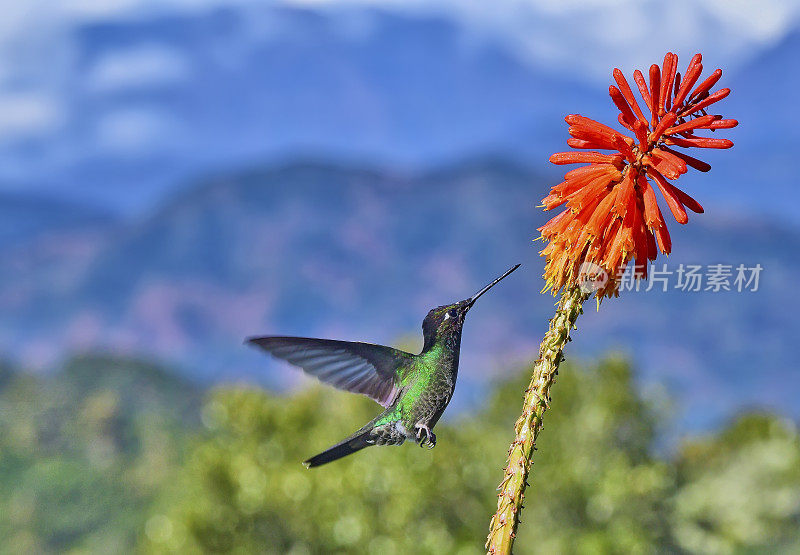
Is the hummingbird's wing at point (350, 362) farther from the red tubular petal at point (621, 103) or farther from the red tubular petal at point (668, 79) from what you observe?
the red tubular petal at point (668, 79)

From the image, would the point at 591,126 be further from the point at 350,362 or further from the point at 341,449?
the point at 341,449

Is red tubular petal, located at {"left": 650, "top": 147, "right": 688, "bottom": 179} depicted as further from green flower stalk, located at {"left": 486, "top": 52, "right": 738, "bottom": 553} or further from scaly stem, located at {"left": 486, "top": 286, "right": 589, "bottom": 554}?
scaly stem, located at {"left": 486, "top": 286, "right": 589, "bottom": 554}

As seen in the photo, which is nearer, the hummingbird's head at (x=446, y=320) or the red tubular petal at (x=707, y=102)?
the red tubular petal at (x=707, y=102)

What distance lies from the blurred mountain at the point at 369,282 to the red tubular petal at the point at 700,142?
335ft

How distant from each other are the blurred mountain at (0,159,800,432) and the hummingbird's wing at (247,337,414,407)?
10121 centimetres

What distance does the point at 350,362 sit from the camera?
402 centimetres

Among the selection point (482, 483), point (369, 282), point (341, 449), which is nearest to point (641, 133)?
point (341, 449)

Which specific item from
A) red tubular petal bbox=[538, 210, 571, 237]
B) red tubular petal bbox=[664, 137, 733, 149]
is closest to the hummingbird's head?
red tubular petal bbox=[538, 210, 571, 237]

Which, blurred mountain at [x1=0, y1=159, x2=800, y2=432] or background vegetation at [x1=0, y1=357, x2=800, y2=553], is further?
blurred mountain at [x1=0, y1=159, x2=800, y2=432]

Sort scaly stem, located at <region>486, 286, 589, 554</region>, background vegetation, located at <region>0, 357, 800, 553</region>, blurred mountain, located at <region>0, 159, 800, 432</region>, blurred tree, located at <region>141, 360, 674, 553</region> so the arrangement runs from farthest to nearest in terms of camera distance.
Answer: blurred mountain, located at <region>0, 159, 800, 432</region>, background vegetation, located at <region>0, 357, 800, 553</region>, blurred tree, located at <region>141, 360, 674, 553</region>, scaly stem, located at <region>486, 286, 589, 554</region>

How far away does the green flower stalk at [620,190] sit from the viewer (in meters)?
2.97


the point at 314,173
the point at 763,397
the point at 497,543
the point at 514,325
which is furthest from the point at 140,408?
the point at 314,173

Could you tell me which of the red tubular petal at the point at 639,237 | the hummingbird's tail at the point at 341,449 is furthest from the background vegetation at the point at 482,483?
the red tubular petal at the point at 639,237

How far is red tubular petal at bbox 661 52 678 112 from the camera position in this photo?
3.14m
